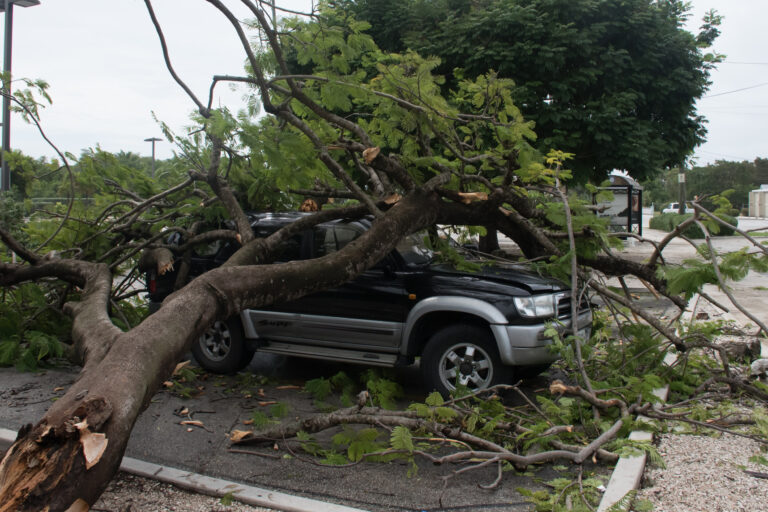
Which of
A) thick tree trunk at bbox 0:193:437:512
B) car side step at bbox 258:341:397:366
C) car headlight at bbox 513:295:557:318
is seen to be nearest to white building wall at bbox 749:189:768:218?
car headlight at bbox 513:295:557:318

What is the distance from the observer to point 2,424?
5285 mm

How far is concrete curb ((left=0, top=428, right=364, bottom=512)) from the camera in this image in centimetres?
365

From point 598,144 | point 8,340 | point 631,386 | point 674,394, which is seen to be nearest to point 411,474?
point 631,386

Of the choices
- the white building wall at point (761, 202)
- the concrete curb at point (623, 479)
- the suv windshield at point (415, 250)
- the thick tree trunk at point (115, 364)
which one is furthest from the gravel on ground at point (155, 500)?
the white building wall at point (761, 202)

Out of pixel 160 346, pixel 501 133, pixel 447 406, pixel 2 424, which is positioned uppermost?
pixel 501 133

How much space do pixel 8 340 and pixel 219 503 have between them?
4884 millimetres

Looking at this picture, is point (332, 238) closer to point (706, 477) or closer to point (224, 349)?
point (224, 349)

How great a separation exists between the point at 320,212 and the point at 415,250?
44.2 inches

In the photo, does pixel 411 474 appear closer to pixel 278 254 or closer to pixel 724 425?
pixel 724 425

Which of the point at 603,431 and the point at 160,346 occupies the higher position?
the point at 160,346

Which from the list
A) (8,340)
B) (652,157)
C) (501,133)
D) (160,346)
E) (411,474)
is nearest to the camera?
(160,346)

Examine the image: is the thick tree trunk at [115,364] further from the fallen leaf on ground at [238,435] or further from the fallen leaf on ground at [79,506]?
the fallen leaf on ground at [238,435]

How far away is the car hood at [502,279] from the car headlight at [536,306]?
0.08 m

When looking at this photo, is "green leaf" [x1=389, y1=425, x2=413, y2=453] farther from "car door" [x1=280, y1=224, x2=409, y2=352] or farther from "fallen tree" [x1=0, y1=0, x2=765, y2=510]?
"car door" [x1=280, y1=224, x2=409, y2=352]
